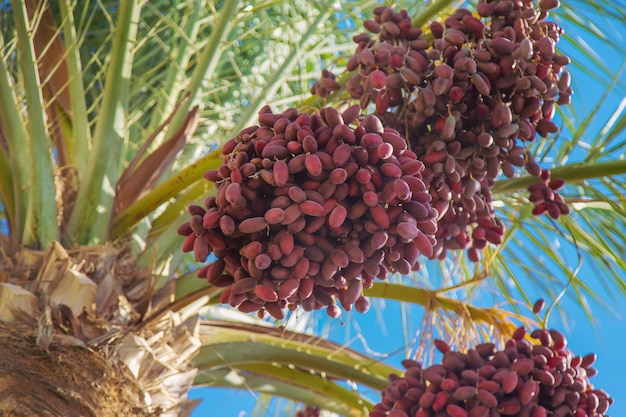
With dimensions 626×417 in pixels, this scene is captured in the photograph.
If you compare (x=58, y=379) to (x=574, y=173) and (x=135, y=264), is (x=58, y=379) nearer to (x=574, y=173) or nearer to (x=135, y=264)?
(x=135, y=264)

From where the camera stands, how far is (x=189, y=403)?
1.79 meters

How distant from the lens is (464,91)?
4.85ft

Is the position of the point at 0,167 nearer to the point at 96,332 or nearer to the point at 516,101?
the point at 96,332

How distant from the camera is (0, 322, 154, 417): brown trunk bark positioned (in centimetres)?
161

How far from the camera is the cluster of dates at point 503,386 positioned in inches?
57.6

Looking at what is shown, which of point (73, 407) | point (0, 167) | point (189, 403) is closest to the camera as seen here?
point (73, 407)

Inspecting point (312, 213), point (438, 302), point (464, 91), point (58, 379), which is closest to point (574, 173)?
point (438, 302)

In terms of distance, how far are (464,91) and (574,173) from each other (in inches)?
22.2

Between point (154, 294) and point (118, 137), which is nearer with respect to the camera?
point (154, 294)

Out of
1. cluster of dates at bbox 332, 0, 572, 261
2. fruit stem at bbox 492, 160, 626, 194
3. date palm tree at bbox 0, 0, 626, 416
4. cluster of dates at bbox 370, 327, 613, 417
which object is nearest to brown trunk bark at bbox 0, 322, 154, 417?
date palm tree at bbox 0, 0, 626, 416

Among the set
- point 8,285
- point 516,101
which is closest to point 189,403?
point 8,285

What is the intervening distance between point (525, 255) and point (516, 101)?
1.26 m

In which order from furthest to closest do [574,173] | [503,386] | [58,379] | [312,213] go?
[574,173]
[58,379]
[503,386]
[312,213]

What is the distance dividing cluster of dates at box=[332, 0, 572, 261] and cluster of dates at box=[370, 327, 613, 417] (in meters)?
0.27
